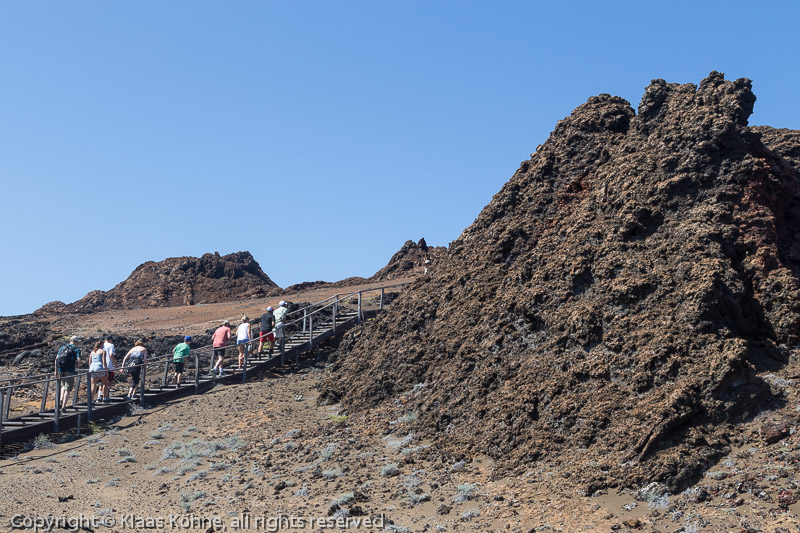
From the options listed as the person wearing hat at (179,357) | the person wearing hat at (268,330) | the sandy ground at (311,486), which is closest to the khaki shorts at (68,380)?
the sandy ground at (311,486)

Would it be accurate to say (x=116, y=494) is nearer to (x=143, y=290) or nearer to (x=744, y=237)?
(x=744, y=237)

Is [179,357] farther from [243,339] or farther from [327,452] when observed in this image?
[327,452]

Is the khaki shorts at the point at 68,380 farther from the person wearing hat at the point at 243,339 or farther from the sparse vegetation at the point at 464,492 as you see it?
the sparse vegetation at the point at 464,492

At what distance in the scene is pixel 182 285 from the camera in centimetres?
5700

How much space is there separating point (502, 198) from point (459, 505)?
25.8 ft

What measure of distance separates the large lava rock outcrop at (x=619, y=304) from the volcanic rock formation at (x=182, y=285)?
38.9 metres

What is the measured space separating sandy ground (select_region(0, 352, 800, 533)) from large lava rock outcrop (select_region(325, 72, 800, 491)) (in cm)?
45

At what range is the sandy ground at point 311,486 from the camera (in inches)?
347

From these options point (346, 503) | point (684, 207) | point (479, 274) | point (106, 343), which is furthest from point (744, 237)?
point (106, 343)

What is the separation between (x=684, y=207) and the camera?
1253 centimetres

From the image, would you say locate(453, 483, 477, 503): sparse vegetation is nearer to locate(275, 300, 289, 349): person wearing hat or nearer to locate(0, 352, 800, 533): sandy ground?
locate(0, 352, 800, 533): sandy ground

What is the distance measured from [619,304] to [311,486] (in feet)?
17.3

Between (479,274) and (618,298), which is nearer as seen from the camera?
(618,298)

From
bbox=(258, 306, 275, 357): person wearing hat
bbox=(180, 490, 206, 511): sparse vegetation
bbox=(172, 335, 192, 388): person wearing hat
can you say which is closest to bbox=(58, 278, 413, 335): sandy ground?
bbox=(258, 306, 275, 357): person wearing hat
